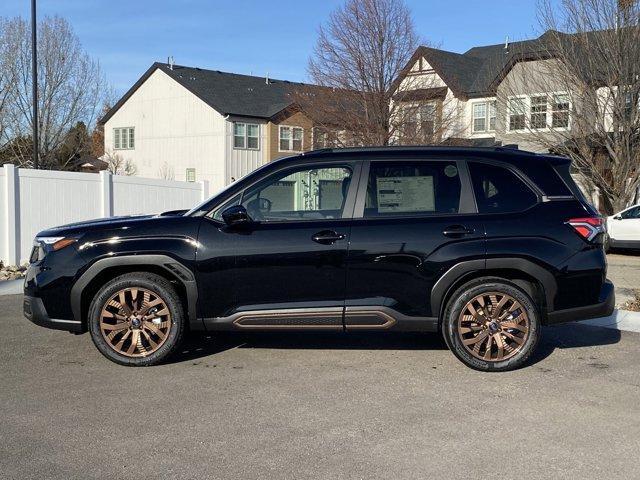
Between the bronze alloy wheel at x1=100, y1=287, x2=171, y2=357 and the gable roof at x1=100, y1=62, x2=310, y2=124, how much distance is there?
31.2 m

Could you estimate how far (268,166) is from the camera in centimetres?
590

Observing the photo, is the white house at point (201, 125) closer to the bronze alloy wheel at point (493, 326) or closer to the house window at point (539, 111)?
the house window at point (539, 111)

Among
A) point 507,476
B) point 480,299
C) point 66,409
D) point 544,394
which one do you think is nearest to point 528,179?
point 480,299

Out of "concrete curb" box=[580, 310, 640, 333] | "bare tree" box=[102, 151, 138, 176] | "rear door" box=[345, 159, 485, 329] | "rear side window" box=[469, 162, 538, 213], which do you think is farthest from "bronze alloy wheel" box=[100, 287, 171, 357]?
"bare tree" box=[102, 151, 138, 176]

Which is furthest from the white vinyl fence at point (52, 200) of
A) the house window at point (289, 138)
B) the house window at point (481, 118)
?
the house window at point (289, 138)

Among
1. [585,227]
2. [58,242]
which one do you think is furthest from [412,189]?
[58,242]

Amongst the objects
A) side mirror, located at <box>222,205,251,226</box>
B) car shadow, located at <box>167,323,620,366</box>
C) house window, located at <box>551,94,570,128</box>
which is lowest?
car shadow, located at <box>167,323,620,366</box>

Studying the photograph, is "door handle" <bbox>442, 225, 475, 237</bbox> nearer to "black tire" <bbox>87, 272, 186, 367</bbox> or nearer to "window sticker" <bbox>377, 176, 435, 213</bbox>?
"window sticker" <bbox>377, 176, 435, 213</bbox>

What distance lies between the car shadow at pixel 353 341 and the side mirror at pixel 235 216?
1.43m

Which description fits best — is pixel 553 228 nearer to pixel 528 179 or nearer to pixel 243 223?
pixel 528 179

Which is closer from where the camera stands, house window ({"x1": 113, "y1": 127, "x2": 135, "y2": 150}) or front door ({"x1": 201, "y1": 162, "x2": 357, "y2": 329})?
front door ({"x1": 201, "y1": 162, "x2": 357, "y2": 329})

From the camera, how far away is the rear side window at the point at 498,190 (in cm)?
583

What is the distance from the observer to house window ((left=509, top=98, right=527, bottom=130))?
2098cm

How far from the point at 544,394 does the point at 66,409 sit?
357cm
